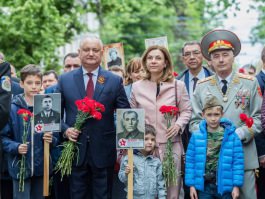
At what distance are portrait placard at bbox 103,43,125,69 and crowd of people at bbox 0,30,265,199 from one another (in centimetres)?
300

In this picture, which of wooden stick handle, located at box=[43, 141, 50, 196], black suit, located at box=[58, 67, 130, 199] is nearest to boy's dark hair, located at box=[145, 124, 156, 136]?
black suit, located at box=[58, 67, 130, 199]

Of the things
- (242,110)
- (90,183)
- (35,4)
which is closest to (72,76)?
(90,183)

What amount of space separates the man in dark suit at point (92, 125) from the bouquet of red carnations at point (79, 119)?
0.07 m

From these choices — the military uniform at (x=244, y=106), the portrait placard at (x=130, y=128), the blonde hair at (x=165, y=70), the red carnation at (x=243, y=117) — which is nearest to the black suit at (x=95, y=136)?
the portrait placard at (x=130, y=128)

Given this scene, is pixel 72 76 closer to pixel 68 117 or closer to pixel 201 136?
A: pixel 68 117

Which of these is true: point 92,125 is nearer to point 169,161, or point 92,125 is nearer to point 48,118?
point 48,118

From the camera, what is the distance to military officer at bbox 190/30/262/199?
338 inches

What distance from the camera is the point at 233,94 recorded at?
8.80m

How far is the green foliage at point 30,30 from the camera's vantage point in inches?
651

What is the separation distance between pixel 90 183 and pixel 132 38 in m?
35.0

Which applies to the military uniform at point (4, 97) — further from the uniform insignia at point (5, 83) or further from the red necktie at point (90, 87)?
the red necktie at point (90, 87)

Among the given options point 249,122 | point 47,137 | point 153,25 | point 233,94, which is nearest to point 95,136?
point 47,137

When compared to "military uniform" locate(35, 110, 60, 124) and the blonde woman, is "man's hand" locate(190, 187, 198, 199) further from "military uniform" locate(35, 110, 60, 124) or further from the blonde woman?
"military uniform" locate(35, 110, 60, 124)

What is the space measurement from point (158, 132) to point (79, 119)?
97cm
